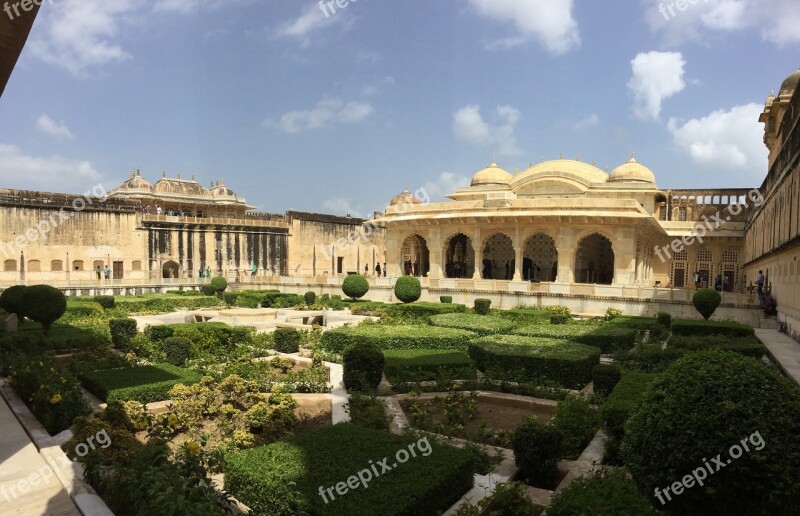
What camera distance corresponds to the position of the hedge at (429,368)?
10.7m

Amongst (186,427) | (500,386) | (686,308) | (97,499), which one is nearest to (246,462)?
(97,499)

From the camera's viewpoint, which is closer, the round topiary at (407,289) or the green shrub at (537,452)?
the green shrub at (537,452)

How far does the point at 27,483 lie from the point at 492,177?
3173 centimetres

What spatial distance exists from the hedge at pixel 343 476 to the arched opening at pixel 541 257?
2715 cm

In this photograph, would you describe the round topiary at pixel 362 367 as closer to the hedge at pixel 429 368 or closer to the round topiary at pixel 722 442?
the hedge at pixel 429 368

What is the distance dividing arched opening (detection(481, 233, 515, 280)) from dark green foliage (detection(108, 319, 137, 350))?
75.0 ft

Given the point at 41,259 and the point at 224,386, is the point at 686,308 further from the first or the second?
the point at 41,259

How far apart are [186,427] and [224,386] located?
Answer: 111cm

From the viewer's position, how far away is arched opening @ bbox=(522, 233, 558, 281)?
32.2 meters

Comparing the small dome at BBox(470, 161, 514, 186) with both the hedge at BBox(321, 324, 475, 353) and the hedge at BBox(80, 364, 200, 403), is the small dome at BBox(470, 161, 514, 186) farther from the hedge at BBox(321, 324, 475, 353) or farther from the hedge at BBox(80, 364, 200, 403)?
the hedge at BBox(80, 364, 200, 403)

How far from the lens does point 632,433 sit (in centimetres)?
440

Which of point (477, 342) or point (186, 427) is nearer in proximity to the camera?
point (186, 427)

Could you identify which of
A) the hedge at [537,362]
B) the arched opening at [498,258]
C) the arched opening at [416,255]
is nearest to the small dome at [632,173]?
the arched opening at [498,258]

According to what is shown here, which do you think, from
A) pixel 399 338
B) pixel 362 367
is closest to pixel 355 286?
pixel 399 338
